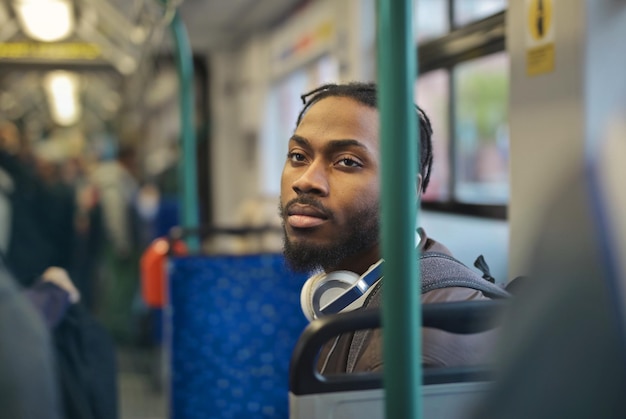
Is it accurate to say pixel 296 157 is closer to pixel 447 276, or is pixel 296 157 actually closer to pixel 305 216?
pixel 305 216

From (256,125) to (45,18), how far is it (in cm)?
399

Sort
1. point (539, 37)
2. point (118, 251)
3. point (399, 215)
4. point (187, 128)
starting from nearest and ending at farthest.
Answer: point (399, 215)
point (539, 37)
point (187, 128)
point (118, 251)

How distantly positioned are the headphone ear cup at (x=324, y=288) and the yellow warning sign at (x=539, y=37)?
105cm

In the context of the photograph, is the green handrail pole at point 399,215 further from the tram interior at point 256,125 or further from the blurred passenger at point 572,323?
the blurred passenger at point 572,323

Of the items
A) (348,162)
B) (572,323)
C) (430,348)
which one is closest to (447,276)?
(430,348)

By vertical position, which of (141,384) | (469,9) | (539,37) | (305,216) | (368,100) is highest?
(469,9)

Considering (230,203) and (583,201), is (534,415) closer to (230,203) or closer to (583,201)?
(583,201)

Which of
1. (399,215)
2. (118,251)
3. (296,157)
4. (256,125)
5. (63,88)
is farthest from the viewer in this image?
(63,88)

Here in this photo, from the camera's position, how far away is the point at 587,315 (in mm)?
718

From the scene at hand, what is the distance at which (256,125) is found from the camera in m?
8.60

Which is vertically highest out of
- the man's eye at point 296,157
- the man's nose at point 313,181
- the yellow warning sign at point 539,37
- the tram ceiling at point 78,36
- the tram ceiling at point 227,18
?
the tram ceiling at point 227,18

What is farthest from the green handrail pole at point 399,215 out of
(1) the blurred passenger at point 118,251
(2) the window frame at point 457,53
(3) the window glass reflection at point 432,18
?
(1) the blurred passenger at point 118,251

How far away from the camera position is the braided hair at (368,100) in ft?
4.49

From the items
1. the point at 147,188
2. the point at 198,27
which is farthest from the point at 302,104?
the point at 198,27
